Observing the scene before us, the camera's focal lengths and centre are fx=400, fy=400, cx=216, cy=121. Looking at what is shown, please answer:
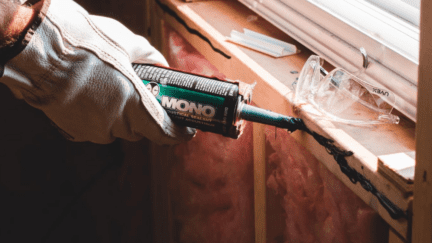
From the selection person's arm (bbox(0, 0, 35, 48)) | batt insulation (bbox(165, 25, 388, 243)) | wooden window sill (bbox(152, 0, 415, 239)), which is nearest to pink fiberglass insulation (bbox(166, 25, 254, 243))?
batt insulation (bbox(165, 25, 388, 243))

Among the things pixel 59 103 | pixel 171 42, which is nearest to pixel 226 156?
pixel 171 42

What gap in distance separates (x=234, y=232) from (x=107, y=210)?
76cm

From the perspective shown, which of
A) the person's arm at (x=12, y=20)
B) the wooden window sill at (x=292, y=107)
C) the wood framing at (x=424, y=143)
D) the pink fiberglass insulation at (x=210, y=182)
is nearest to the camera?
the wood framing at (x=424, y=143)

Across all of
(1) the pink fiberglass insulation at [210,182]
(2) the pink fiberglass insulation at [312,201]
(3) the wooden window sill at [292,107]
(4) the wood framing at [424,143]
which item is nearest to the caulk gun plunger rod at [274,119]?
(3) the wooden window sill at [292,107]

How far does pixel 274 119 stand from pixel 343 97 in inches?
5.3

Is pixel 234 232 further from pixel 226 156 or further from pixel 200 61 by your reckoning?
pixel 200 61

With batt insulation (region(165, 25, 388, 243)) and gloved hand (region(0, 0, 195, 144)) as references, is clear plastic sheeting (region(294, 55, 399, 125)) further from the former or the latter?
gloved hand (region(0, 0, 195, 144))

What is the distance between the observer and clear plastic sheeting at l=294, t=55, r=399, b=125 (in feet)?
2.26

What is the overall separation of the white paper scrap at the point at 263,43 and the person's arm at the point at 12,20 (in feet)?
1.63

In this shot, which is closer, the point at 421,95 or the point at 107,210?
the point at 421,95

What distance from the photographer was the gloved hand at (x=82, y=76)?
0.69m

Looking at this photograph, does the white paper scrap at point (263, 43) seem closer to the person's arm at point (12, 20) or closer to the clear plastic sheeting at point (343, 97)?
the clear plastic sheeting at point (343, 97)

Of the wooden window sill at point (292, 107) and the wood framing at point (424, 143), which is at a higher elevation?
the wood framing at point (424, 143)

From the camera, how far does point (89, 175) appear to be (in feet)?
5.60
